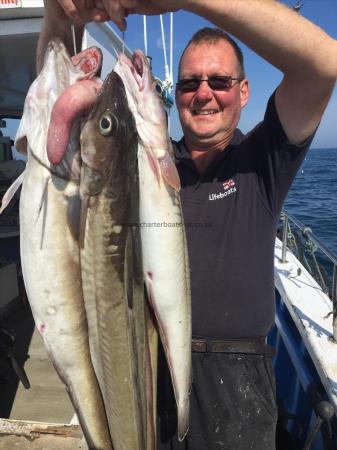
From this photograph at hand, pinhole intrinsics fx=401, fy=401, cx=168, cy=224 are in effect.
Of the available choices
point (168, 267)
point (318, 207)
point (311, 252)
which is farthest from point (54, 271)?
point (318, 207)

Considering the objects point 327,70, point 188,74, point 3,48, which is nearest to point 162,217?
point 327,70

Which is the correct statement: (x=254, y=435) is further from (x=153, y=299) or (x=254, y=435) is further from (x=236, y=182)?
(x=236, y=182)

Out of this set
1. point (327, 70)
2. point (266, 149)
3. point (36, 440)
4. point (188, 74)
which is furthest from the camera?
point (36, 440)

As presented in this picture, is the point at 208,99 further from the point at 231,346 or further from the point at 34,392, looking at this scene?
the point at 34,392

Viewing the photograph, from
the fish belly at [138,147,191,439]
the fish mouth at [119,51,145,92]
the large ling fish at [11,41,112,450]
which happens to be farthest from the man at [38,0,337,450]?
the large ling fish at [11,41,112,450]

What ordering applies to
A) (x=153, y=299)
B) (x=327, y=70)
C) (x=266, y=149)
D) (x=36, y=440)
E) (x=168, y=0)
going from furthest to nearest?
(x=36, y=440) < (x=266, y=149) < (x=153, y=299) < (x=327, y=70) < (x=168, y=0)

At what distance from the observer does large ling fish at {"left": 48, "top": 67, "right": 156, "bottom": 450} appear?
4.81ft

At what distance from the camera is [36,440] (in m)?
2.64

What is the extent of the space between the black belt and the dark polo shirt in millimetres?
35

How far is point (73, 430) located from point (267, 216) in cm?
192

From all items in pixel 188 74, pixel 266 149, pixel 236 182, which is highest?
pixel 188 74

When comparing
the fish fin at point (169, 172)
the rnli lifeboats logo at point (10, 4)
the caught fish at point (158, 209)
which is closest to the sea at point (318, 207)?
the rnli lifeboats logo at point (10, 4)

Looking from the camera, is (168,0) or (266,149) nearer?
(168,0)

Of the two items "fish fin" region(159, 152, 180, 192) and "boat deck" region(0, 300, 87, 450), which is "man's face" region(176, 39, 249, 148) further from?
"boat deck" region(0, 300, 87, 450)
